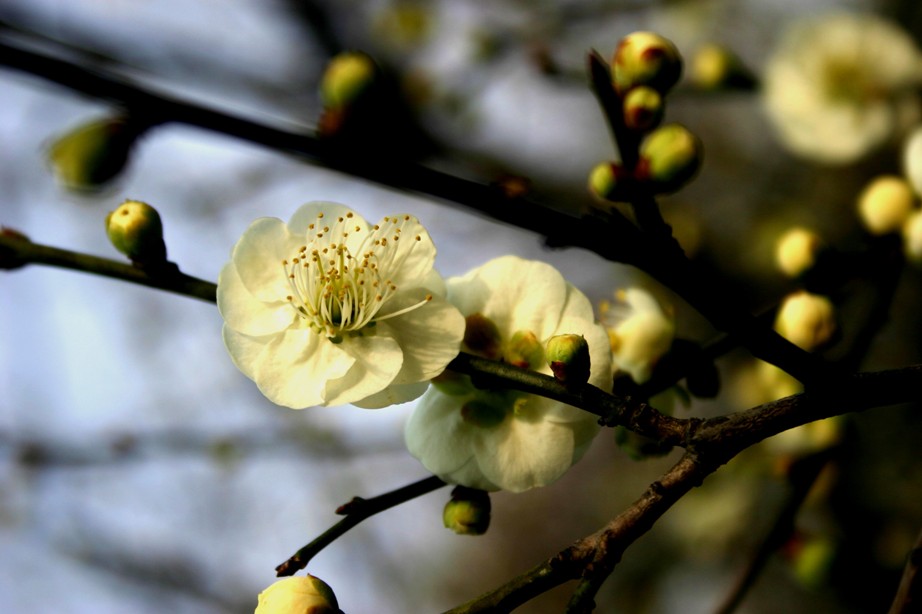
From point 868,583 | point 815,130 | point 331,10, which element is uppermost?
point 331,10

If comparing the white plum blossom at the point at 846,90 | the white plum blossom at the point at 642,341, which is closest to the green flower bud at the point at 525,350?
the white plum blossom at the point at 642,341

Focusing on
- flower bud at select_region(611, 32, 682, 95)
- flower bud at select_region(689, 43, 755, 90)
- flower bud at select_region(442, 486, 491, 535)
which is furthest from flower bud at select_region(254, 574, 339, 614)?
flower bud at select_region(689, 43, 755, 90)

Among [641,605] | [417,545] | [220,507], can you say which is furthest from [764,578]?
[220,507]

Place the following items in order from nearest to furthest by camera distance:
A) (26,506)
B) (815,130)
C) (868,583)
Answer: (868,583), (815,130), (26,506)

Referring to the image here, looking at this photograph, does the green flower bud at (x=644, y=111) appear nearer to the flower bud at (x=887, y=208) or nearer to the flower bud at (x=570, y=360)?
the flower bud at (x=570, y=360)

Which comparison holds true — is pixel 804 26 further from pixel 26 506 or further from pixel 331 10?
pixel 26 506

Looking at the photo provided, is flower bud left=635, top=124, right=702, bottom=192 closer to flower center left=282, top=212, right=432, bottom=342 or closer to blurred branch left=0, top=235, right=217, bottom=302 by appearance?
flower center left=282, top=212, right=432, bottom=342
